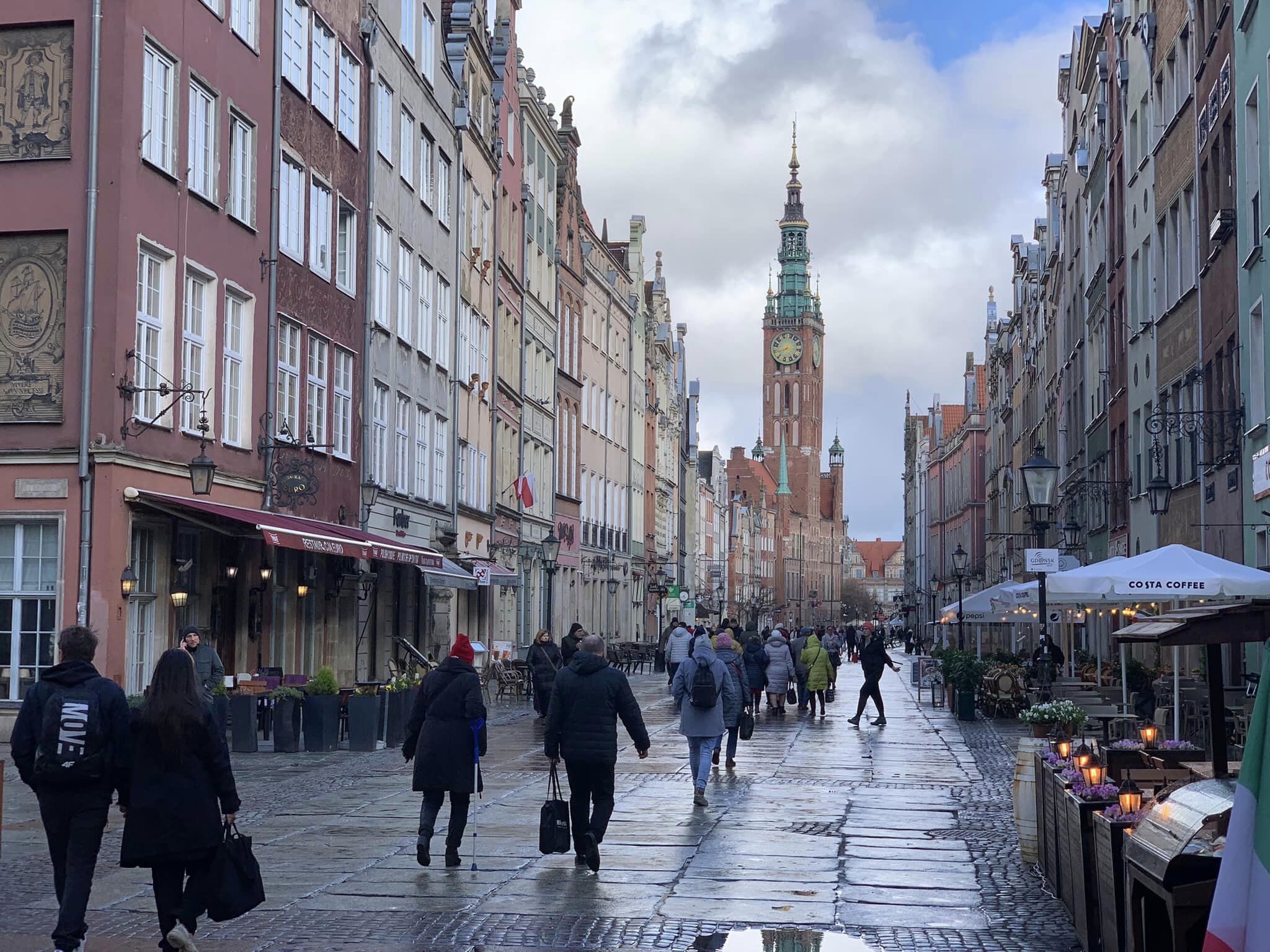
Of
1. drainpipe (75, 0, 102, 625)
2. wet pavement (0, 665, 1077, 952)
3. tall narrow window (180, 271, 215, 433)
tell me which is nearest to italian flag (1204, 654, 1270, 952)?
wet pavement (0, 665, 1077, 952)

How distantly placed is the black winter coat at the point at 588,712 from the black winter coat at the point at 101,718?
4225 millimetres

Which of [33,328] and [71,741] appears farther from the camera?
[33,328]

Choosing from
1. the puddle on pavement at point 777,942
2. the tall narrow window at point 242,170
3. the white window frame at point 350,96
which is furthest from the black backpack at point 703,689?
the white window frame at point 350,96

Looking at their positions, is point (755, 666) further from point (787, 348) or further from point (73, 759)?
point (787, 348)

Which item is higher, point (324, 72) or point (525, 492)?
point (324, 72)

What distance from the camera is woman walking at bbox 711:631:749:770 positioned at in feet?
63.2

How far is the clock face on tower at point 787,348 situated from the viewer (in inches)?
7682

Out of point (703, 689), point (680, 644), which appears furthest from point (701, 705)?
point (680, 644)

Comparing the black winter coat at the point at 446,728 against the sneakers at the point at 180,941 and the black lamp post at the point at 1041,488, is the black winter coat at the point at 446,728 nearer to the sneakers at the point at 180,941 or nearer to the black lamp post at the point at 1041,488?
the sneakers at the point at 180,941

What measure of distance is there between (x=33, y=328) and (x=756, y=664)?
15318 mm

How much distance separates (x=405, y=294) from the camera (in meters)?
34.9

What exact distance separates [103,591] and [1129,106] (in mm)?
25198

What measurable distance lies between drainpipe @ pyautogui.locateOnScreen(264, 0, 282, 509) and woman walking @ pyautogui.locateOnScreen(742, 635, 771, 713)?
33.1 feet

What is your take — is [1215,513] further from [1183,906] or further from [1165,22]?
[1183,906]
